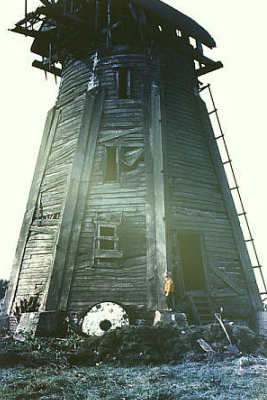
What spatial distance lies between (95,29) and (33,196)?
6975mm

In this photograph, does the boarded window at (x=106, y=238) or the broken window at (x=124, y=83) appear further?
the broken window at (x=124, y=83)

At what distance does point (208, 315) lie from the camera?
955 cm

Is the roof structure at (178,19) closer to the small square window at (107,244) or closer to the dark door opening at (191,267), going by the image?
the dark door opening at (191,267)

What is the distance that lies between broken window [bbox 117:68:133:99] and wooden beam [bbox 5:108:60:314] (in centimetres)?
287

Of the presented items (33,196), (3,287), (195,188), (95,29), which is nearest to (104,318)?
(195,188)

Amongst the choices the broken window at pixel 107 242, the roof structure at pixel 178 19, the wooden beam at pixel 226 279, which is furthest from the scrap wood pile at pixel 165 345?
the roof structure at pixel 178 19

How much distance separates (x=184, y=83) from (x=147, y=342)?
1036 centimetres

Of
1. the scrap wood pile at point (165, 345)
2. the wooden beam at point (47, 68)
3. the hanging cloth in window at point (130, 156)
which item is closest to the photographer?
the scrap wood pile at point (165, 345)

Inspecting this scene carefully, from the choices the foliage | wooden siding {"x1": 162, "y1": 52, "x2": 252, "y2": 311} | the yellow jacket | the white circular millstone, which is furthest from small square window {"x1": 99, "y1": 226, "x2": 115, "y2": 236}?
the foliage

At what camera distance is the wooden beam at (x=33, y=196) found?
11030 millimetres

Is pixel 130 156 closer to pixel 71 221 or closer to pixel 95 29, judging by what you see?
pixel 71 221

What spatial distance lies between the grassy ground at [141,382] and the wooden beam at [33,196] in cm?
498

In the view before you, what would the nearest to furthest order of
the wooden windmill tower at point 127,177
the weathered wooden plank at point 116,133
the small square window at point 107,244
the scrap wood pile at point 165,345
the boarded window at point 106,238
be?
the scrap wood pile at point 165,345 → the wooden windmill tower at point 127,177 → the boarded window at point 106,238 → the small square window at point 107,244 → the weathered wooden plank at point 116,133

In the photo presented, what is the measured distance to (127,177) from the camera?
1102cm
